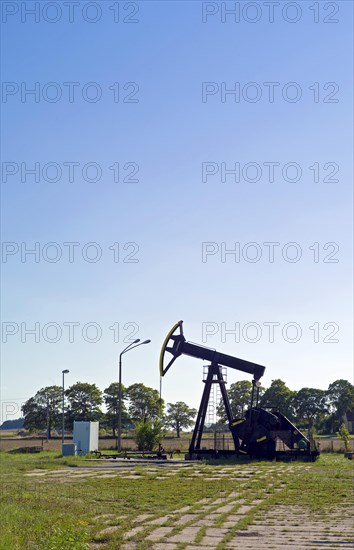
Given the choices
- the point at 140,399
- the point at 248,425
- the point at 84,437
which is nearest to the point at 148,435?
the point at 84,437

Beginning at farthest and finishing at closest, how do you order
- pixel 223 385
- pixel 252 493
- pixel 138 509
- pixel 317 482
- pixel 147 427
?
pixel 147 427 → pixel 223 385 → pixel 317 482 → pixel 252 493 → pixel 138 509

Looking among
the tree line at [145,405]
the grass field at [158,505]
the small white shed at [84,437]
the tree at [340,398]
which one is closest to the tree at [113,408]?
the tree line at [145,405]

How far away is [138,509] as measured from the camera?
15.5 metres

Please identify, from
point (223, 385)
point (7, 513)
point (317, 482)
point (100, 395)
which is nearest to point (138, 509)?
point (7, 513)

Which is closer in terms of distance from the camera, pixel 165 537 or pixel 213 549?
pixel 213 549

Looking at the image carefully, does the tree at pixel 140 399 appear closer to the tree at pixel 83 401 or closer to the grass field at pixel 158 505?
the tree at pixel 83 401

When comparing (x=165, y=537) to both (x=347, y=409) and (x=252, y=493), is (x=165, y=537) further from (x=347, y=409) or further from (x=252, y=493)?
(x=347, y=409)

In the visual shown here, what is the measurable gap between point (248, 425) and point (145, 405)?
145 feet

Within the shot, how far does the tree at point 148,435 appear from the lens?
45.2 meters

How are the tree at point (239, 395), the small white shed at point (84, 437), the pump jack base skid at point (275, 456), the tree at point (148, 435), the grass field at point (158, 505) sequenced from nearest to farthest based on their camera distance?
1. the grass field at point (158, 505)
2. the pump jack base skid at point (275, 456)
3. the small white shed at point (84, 437)
4. the tree at point (148, 435)
5. the tree at point (239, 395)

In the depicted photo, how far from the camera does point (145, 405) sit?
78.6 metres

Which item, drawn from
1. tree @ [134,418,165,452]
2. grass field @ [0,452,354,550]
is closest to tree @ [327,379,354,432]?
tree @ [134,418,165,452]

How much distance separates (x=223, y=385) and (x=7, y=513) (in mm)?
24449

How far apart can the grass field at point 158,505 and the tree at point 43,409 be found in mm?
52469
